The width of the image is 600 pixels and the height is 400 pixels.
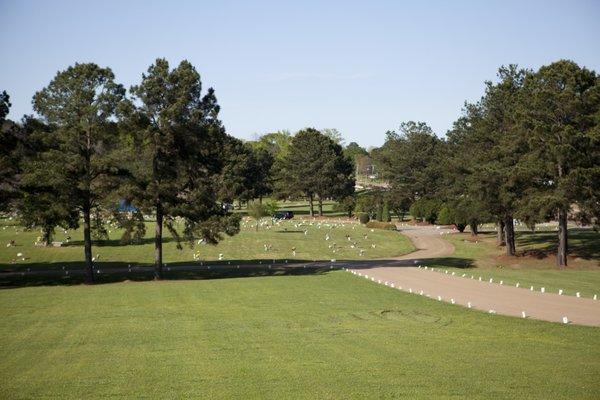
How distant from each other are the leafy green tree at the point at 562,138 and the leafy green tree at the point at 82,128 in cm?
3158

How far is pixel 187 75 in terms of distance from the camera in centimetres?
4103

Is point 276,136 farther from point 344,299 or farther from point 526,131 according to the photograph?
point 344,299

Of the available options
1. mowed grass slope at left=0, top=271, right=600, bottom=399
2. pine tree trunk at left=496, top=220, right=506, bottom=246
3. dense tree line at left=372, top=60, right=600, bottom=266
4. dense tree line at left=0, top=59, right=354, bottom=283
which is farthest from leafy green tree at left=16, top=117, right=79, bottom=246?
pine tree trunk at left=496, top=220, right=506, bottom=246

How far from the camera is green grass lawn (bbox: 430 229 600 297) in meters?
39.2

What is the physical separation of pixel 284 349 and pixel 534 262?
38.7m

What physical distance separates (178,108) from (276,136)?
160130 mm

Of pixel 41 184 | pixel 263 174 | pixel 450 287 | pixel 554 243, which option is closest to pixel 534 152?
pixel 554 243

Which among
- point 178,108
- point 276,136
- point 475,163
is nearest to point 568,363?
point 178,108

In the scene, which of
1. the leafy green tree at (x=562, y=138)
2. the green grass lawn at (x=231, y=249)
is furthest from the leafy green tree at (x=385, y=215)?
the leafy green tree at (x=562, y=138)

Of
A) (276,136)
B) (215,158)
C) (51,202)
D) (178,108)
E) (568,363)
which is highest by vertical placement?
(276,136)

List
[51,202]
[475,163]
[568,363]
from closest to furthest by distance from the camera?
[568,363]
[51,202]
[475,163]

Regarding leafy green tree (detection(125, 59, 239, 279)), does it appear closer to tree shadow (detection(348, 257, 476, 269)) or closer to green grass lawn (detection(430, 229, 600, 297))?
tree shadow (detection(348, 257, 476, 269))

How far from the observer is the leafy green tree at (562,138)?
46.8 meters

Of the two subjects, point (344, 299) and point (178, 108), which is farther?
point (178, 108)
